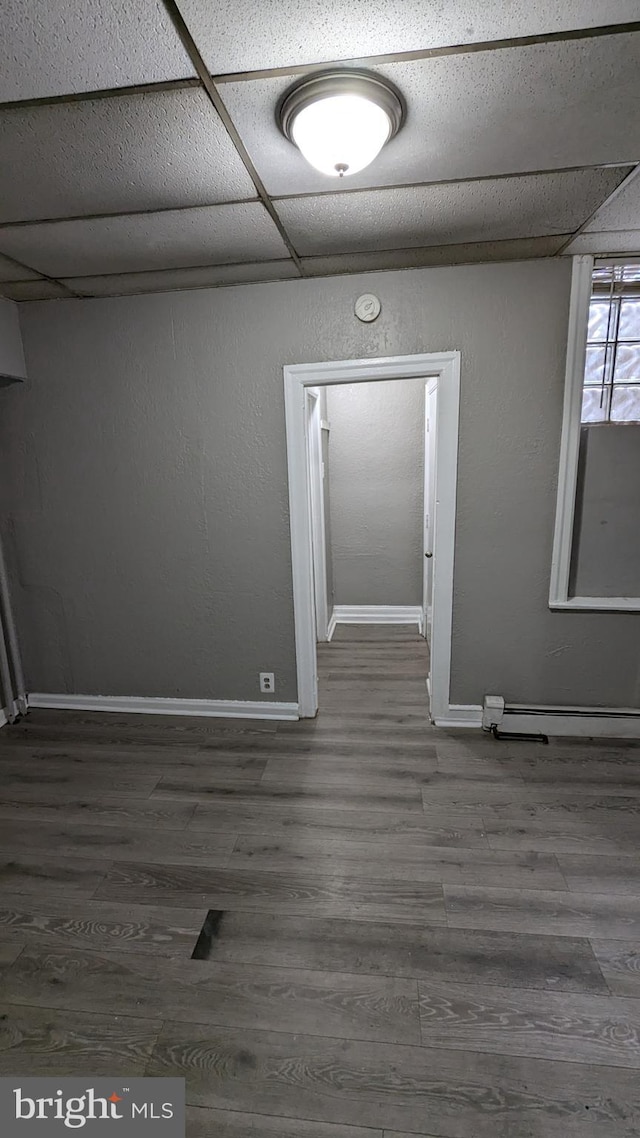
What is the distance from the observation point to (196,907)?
5.62ft

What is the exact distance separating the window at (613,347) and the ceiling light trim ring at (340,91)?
5.02 feet

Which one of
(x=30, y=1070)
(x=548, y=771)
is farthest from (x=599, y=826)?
(x=30, y=1070)

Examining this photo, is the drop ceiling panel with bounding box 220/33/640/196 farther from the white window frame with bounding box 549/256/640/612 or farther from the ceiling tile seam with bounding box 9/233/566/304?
the white window frame with bounding box 549/256/640/612

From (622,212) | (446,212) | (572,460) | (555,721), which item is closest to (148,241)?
(446,212)

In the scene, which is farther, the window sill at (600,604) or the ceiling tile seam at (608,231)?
the window sill at (600,604)

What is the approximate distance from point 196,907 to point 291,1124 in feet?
2.25

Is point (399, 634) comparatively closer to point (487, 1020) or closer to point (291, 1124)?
point (487, 1020)

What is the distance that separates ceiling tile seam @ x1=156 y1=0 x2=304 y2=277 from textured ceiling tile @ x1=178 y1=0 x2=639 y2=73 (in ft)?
0.06

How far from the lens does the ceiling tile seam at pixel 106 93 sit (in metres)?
1.16

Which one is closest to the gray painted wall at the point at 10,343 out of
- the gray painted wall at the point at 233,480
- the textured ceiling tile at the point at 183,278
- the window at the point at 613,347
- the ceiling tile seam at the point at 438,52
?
the gray painted wall at the point at 233,480

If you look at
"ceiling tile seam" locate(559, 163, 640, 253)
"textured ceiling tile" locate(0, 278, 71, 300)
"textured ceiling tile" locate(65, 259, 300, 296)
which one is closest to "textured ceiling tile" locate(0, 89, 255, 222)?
"textured ceiling tile" locate(65, 259, 300, 296)

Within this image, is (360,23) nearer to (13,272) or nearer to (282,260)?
(282,260)

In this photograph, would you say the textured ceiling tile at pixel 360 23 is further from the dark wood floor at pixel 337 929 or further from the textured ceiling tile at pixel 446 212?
the dark wood floor at pixel 337 929

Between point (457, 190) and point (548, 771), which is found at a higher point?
point (457, 190)
